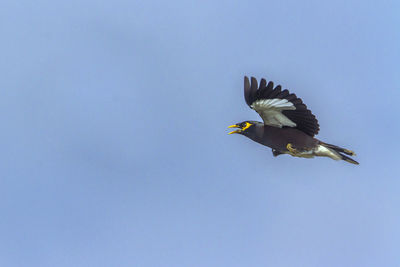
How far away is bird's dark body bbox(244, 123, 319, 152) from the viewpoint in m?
22.1

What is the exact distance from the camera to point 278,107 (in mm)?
21703

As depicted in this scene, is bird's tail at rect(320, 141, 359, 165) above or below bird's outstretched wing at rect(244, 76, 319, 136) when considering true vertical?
below

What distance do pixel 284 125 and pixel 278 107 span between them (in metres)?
1.08

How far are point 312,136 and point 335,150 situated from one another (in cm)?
103

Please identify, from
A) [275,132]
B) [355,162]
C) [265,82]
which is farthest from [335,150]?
[265,82]

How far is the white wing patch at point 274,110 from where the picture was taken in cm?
2158

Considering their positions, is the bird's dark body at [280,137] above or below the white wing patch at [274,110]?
below

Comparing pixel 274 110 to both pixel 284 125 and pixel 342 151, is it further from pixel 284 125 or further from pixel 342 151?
pixel 342 151

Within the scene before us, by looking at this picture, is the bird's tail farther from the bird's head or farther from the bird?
the bird's head

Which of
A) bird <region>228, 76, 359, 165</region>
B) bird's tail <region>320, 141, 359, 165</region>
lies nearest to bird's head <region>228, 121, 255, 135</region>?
bird <region>228, 76, 359, 165</region>

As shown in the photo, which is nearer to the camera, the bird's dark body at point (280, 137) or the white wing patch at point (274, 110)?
the white wing patch at point (274, 110)

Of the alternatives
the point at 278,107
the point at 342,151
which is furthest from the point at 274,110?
the point at 342,151

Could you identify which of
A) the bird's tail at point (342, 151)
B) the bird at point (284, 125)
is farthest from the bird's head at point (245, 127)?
the bird's tail at point (342, 151)

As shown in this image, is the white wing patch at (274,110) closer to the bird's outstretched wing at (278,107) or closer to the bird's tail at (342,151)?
the bird's outstretched wing at (278,107)
